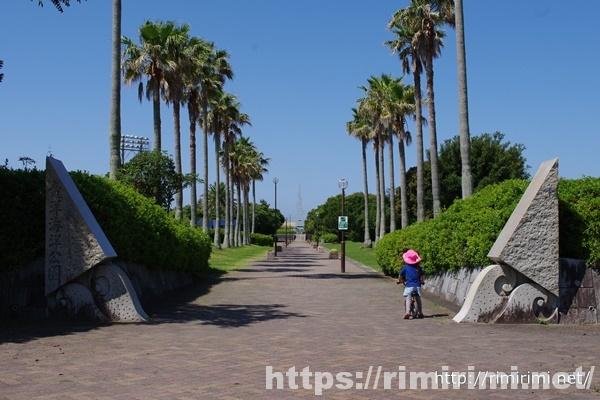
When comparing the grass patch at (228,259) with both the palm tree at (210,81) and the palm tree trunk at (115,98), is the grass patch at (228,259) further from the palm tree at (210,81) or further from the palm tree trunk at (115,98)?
the palm tree trunk at (115,98)

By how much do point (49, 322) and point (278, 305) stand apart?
504 centimetres

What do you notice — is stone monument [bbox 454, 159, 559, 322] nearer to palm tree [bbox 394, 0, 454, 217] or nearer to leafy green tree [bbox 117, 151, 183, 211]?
leafy green tree [bbox 117, 151, 183, 211]

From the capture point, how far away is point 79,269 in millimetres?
11477

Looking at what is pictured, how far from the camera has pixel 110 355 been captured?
332 inches

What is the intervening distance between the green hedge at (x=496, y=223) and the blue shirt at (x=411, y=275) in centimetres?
117

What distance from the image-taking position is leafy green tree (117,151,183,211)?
24.4 m

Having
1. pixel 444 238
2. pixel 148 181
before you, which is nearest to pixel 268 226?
pixel 148 181

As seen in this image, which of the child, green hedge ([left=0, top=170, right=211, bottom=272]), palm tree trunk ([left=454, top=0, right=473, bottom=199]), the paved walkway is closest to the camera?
the paved walkway

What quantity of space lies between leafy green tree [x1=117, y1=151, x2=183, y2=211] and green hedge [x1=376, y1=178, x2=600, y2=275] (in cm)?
1199

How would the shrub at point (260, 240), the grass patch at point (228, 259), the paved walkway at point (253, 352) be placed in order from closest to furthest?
the paved walkway at point (253, 352)
the grass patch at point (228, 259)
the shrub at point (260, 240)

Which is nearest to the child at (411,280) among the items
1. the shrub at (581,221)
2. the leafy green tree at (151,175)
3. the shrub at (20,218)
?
the shrub at (581,221)

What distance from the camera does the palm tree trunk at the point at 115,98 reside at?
1964 cm

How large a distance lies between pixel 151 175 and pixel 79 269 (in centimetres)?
1324

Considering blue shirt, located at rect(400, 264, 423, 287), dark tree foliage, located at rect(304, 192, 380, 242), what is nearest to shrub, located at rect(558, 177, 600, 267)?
blue shirt, located at rect(400, 264, 423, 287)
